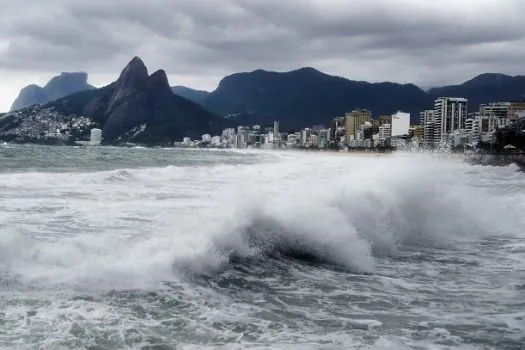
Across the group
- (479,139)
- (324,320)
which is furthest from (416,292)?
(479,139)

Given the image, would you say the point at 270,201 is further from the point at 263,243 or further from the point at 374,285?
the point at 374,285

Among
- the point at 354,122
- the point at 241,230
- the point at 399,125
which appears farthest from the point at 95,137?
the point at 241,230

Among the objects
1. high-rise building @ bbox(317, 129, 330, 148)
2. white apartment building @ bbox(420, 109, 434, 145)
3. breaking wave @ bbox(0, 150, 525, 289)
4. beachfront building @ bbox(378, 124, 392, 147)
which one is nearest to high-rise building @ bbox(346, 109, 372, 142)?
high-rise building @ bbox(317, 129, 330, 148)

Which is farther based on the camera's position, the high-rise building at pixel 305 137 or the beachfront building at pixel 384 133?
the high-rise building at pixel 305 137

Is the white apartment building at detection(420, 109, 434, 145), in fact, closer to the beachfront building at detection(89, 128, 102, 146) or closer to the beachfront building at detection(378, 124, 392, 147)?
the beachfront building at detection(378, 124, 392, 147)

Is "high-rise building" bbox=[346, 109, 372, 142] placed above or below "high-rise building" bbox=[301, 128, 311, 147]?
above

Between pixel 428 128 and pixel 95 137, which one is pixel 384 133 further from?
pixel 95 137

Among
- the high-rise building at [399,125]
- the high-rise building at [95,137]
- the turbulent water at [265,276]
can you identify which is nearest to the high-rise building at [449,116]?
the high-rise building at [399,125]

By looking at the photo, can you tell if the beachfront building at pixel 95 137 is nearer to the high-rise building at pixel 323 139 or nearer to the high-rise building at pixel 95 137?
the high-rise building at pixel 95 137

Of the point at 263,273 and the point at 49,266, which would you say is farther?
the point at 263,273
